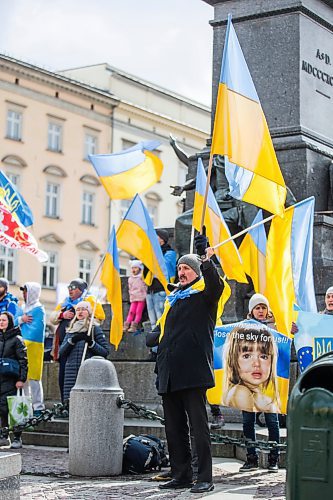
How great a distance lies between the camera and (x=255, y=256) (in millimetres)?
10719

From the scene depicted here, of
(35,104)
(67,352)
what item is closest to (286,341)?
(67,352)

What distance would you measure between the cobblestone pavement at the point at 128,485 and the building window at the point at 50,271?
3810 centimetres

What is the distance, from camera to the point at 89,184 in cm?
4953

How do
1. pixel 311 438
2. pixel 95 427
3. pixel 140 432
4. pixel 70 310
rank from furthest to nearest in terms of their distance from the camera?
pixel 70 310, pixel 140 432, pixel 95 427, pixel 311 438

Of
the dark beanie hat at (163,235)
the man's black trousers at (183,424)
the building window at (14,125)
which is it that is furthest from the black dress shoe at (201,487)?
the building window at (14,125)

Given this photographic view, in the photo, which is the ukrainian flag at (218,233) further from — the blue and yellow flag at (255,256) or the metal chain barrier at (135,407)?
the metal chain barrier at (135,407)

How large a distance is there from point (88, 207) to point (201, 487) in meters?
43.0

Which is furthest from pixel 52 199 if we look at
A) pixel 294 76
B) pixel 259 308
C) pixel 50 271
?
pixel 259 308

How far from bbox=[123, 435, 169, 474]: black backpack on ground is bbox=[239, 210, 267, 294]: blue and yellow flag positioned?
101 inches

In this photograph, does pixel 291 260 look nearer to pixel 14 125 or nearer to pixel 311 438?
pixel 311 438

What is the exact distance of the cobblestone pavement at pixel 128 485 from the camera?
7090mm

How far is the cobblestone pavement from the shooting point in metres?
7.09

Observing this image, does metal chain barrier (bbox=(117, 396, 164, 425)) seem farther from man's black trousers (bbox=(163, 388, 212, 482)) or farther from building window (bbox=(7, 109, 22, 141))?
building window (bbox=(7, 109, 22, 141))

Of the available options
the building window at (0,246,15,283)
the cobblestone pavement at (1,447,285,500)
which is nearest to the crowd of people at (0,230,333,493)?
the cobblestone pavement at (1,447,285,500)
